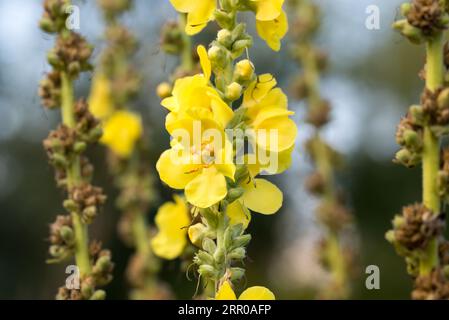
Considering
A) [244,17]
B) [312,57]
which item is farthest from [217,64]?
[312,57]

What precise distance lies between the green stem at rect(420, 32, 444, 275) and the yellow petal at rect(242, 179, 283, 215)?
571 mm

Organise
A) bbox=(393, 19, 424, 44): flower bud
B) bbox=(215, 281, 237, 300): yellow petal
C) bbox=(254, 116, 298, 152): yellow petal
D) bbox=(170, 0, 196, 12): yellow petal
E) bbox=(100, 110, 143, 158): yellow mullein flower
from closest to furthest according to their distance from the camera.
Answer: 1. bbox=(215, 281, 237, 300): yellow petal
2. bbox=(254, 116, 298, 152): yellow petal
3. bbox=(170, 0, 196, 12): yellow petal
4. bbox=(393, 19, 424, 44): flower bud
5. bbox=(100, 110, 143, 158): yellow mullein flower

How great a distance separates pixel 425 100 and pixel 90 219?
1.28 meters

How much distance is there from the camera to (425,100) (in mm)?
2354

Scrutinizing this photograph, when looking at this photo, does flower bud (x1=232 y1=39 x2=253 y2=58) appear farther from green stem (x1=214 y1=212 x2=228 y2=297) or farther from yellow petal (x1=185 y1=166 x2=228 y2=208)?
green stem (x1=214 y1=212 x2=228 y2=297)

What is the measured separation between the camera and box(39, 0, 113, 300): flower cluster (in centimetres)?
267

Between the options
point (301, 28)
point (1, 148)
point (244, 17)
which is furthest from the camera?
point (1, 148)

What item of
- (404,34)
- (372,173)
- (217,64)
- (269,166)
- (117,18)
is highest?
(372,173)

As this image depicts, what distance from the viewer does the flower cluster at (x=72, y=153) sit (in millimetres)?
2668

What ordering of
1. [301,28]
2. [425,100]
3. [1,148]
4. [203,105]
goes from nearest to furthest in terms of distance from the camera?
1. [203,105]
2. [425,100]
3. [301,28]
4. [1,148]

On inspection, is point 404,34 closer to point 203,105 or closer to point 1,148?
point 203,105

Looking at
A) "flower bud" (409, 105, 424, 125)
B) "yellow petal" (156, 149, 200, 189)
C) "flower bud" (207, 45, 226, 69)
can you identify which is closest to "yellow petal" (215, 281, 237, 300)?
"yellow petal" (156, 149, 200, 189)

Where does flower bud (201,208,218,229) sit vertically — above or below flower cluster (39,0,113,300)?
below

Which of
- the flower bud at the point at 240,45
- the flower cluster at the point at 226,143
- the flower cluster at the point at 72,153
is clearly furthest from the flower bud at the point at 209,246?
the flower cluster at the point at 72,153
